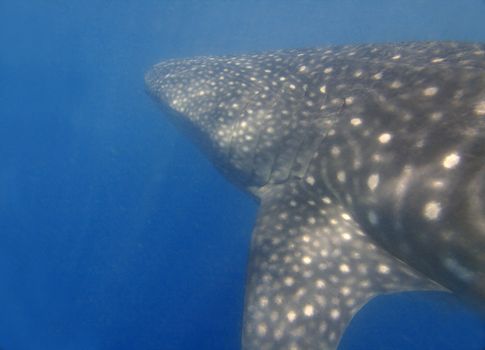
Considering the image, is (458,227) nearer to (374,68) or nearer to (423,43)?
(374,68)

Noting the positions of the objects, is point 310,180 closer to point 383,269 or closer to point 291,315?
point 383,269

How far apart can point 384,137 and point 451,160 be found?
0.54 metres

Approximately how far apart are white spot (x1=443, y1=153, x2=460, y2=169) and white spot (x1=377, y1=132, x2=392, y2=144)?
0.46 meters

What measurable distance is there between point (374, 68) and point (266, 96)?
124cm

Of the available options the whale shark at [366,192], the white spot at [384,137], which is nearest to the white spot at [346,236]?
the whale shark at [366,192]

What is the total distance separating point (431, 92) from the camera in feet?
9.41

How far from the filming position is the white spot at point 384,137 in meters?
2.89

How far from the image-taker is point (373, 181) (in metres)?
2.89

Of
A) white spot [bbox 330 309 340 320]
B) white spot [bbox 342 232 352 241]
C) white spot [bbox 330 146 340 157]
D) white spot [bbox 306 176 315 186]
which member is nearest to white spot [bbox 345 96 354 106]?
white spot [bbox 330 146 340 157]

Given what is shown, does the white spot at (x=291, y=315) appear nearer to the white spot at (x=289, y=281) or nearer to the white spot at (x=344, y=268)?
the white spot at (x=289, y=281)

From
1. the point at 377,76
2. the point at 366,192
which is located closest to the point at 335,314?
the point at 366,192

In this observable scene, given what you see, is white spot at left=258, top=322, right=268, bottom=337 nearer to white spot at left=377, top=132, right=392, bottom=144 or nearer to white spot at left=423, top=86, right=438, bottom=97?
white spot at left=377, top=132, right=392, bottom=144

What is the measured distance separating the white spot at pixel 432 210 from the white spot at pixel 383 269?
552 millimetres

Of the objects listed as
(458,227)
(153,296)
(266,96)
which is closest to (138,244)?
(153,296)
